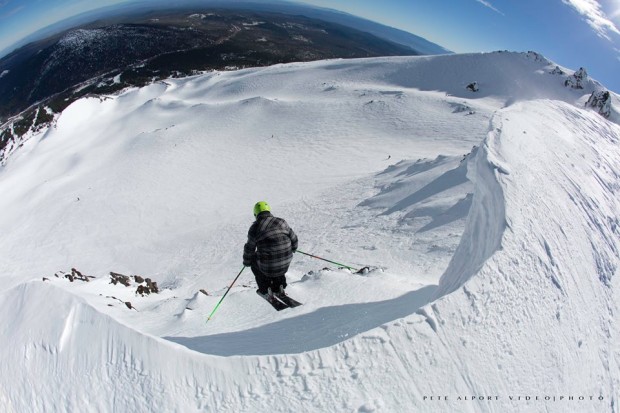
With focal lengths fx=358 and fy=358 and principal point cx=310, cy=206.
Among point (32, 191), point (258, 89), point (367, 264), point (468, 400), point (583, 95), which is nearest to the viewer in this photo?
point (468, 400)

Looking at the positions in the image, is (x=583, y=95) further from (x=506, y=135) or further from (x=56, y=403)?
(x=56, y=403)

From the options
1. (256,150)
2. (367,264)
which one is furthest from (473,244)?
(256,150)

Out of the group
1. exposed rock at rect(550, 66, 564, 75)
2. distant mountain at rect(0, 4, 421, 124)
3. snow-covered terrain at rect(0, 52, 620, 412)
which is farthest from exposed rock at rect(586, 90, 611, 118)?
distant mountain at rect(0, 4, 421, 124)

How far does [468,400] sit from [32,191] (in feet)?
96.6

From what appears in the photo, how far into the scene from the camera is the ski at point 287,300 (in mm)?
6162

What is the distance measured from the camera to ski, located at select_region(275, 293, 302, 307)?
6.16 meters

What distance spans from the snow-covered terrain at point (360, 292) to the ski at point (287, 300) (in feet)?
0.54

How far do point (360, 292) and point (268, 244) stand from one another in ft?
6.48

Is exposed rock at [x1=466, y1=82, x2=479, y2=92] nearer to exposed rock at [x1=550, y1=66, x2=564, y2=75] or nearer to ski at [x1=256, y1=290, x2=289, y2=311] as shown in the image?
exposed rock at [x1=550, y1=66, x2=564, y2=75]

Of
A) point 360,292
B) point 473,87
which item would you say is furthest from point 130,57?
point 360,292

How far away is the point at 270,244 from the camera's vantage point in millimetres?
5715

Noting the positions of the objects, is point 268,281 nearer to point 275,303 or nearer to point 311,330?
point 275,303

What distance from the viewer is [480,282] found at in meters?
3.64

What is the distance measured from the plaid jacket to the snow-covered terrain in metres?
0.82
